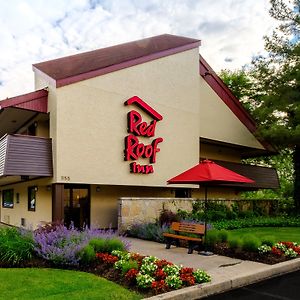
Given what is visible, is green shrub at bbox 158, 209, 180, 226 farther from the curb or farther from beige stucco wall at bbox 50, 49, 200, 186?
the curb

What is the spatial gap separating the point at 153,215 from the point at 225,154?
1259cm

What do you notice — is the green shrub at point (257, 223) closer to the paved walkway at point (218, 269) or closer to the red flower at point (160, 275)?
the paved walkway at point (218, 269)

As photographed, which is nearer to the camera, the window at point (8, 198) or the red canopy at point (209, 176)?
the red canopy at point (209, 176)

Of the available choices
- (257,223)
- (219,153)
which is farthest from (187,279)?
(219,153)

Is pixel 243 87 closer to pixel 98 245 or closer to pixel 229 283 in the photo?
pixel 98 245

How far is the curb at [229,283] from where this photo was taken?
679cm

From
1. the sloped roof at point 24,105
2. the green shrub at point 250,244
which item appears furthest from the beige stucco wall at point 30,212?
the green shrub at point 250,244

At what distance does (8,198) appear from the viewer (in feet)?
88.7

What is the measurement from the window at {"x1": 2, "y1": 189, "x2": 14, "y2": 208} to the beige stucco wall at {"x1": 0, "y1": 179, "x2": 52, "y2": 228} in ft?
0.97

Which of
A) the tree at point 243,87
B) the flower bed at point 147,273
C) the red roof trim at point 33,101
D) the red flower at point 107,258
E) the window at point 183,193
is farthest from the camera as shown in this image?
the tree at point 243,87

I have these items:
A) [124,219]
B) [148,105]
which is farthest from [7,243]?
[148,105]

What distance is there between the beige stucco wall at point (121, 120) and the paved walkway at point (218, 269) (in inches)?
209

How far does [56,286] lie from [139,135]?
11.5 m

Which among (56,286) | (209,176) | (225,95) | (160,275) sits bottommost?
(56,286)
